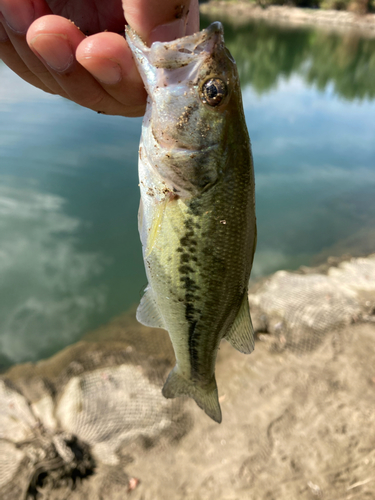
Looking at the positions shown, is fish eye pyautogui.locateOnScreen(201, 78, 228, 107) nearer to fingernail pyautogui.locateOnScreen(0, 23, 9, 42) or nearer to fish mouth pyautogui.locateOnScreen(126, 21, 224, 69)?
fish mouth pyautogui.locateOnScreen(126, 21, 224, 69)

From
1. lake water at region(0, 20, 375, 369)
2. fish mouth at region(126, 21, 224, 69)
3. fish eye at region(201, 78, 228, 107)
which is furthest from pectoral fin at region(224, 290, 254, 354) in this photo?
lake water at region(0, 20, 375, 369)

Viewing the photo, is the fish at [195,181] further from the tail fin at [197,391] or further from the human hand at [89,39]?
the tail fin at [197,391]

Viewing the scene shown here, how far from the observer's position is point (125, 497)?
3951 mm

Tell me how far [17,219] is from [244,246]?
785 centimetres

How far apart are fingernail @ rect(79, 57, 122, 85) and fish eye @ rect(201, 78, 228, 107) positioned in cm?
44

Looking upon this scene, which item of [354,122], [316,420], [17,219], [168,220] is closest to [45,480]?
[316,420]

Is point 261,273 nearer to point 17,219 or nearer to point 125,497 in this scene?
point 125,497

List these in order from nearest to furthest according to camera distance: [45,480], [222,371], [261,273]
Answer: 1. [45,480]
2. [222,371]
3. [261,273]

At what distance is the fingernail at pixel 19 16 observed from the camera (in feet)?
5.35

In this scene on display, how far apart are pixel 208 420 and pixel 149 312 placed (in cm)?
327

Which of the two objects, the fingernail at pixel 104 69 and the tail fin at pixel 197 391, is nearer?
the fingernail at pixel 104 69

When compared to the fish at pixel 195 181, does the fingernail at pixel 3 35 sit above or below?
above

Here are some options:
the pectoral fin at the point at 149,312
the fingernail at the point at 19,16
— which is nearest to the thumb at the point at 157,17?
the fingernail at the point at 19,16

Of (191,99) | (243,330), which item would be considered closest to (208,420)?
(243,330)
